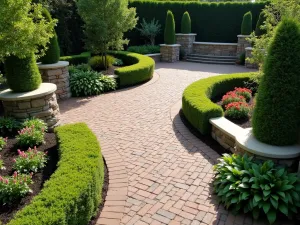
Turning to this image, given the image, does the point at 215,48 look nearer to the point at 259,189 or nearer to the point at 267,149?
the point at 267,149

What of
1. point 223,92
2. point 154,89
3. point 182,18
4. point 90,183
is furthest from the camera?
point 182,18

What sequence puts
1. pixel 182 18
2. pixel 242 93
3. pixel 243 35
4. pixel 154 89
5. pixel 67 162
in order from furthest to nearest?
pixel 182 18 → pixel 243 35 → pixel 154 89 → pixel 242 93 → pixel 67 162

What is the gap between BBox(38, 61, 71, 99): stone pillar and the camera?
323 inches

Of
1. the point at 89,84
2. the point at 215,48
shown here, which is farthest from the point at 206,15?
the point at 89,84

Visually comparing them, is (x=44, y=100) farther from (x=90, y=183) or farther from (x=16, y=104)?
(x=90, y=183)

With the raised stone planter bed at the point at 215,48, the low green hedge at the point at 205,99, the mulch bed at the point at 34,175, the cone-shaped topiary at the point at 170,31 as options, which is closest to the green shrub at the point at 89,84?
the low green hedge at the point at 205,99

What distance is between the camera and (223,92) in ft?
26.9

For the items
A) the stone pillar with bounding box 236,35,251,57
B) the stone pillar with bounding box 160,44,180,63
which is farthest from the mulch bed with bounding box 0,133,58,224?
the stone pillar with bounding box 236,35,251,57

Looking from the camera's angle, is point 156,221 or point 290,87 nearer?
point 156,221

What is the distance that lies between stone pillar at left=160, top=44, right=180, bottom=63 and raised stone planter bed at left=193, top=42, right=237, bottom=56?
1.59 m

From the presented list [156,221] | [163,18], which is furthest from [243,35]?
[156,221]

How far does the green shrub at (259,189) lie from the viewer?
3.35 m

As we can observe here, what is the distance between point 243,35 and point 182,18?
4.00 meters

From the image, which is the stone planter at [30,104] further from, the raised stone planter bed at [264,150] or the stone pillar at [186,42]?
the stone pillar at [186,42]
